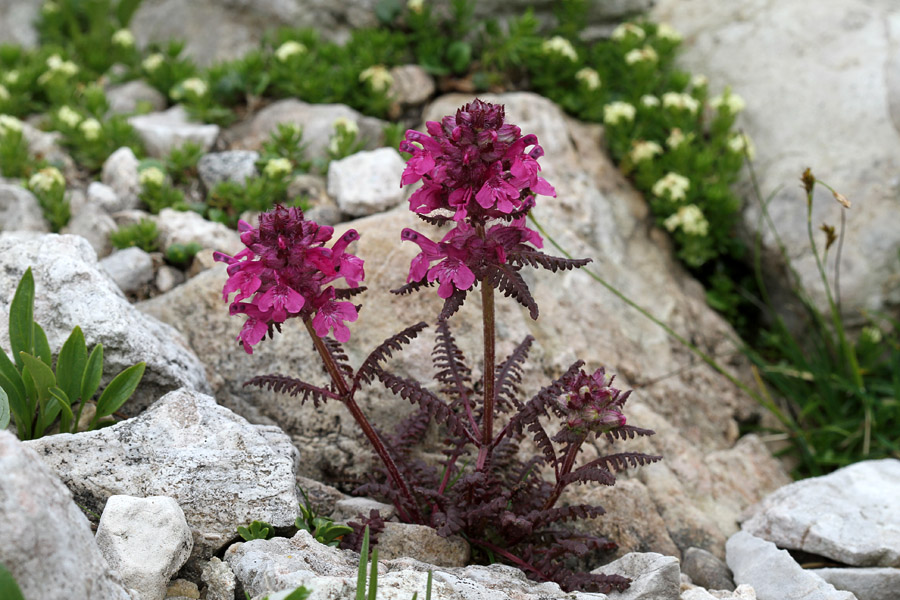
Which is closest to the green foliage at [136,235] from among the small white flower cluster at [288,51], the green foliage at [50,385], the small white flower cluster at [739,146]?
the green foliage at [50,385]

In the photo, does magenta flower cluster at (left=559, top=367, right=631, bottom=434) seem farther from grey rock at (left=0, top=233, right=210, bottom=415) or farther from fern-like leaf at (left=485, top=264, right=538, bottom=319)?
grey rock at (left=0, top=233, right=210, bottom=415)

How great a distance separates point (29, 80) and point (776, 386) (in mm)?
6146

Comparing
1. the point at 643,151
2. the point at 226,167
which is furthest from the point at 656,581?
the point at 226,167

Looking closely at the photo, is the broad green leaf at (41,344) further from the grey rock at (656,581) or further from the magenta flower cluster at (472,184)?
the grey rock at (656,581)

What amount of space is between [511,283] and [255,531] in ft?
4.38

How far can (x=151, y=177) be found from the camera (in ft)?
16.9

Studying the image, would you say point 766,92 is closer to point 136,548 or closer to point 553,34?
point 553,34

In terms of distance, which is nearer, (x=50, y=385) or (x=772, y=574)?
(x=50, y=385)

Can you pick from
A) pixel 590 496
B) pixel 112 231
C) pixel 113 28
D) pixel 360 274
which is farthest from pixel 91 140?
pixel 590 496

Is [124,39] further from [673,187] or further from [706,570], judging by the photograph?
[706,570]

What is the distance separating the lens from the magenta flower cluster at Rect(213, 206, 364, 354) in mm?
2811

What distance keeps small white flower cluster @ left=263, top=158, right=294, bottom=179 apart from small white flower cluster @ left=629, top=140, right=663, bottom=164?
98.8 inches

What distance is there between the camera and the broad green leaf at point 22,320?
128 inches

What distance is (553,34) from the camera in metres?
6.73
